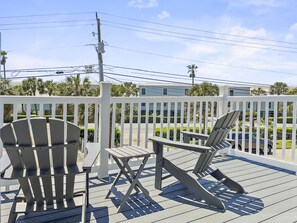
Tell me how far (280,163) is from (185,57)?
38309mm

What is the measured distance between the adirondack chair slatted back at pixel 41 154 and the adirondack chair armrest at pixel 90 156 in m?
0.13

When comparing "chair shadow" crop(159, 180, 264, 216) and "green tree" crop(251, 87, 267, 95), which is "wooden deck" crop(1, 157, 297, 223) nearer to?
"chair shadow" crop(159, 180, 264, 216)

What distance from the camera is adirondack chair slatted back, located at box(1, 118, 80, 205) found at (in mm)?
2209

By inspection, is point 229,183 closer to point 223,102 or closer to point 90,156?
point 90,156

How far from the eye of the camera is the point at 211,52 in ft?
123

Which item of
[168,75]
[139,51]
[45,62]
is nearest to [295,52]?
[168,75]

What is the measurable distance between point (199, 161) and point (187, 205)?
486 mm

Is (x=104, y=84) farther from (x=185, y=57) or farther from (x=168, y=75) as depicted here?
(x=185, y=57)

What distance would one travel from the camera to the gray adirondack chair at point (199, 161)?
2.92 metres

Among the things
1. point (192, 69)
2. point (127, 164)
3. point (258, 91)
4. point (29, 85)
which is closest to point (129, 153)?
point (127, 164)

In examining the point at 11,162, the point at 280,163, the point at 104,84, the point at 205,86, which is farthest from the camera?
the point at 205,86

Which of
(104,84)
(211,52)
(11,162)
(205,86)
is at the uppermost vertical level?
(211,52)

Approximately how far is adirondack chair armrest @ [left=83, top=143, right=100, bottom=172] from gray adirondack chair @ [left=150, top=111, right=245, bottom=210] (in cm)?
73

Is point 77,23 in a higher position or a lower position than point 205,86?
higher
